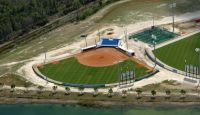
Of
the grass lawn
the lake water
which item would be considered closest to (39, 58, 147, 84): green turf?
the grass lawn

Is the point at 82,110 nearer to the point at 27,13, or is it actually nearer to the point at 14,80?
the point at 14,80

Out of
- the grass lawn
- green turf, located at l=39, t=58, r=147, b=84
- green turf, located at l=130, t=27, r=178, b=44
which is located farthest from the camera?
green turf, located at l=130, t=27, r=178, b=44

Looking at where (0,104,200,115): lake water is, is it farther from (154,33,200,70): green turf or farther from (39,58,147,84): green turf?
(154,33,200,70): green turf

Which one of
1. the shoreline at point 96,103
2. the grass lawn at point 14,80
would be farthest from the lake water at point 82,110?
the grass lawn at point 14,80

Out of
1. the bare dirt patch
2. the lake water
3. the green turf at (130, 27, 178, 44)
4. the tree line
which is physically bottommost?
the lake water

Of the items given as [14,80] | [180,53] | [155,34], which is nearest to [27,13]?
[14,80]

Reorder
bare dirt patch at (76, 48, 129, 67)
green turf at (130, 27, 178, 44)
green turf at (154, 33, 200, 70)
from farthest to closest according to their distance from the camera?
1. green turf at (130, 27, 178, 44)
2. bare dirt patch at (76, 48, 129, 67)
3. green turf at (154, 33, 200, 70)

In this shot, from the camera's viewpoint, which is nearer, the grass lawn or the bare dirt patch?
the grass lawn
